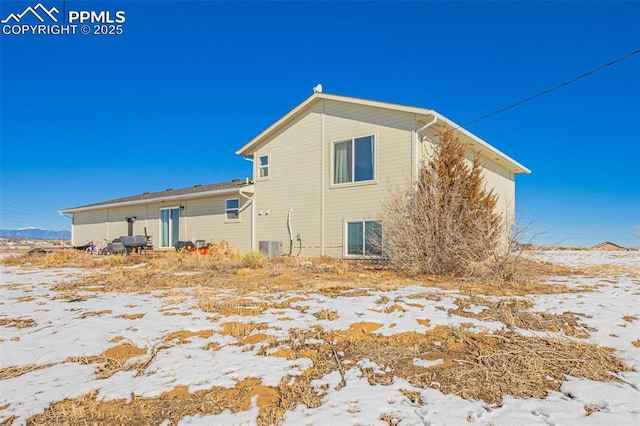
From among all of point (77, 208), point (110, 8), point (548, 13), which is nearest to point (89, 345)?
point (110, 8)

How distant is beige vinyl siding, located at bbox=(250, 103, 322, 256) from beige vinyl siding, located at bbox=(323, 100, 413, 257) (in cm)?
49

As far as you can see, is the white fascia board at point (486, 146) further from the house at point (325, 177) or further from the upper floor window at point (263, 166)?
the upper floor window at point (263, 166)

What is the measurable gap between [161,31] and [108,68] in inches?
134

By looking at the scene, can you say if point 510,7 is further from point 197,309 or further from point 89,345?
point 89,345

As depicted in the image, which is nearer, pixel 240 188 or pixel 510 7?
pixel 510 7

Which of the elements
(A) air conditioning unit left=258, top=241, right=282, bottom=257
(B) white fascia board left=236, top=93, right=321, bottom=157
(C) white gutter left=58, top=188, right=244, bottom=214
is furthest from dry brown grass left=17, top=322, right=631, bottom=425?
(C) white gutter left=58, top=188, right=244, bottom=214

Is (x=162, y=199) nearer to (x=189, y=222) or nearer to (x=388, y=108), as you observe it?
(x=189, y=222)

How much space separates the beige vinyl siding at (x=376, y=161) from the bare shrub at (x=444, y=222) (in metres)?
1.42

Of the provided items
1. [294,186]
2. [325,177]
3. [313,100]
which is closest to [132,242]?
[294,186]

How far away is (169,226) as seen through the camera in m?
18.8

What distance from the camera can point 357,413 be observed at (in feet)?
7.73

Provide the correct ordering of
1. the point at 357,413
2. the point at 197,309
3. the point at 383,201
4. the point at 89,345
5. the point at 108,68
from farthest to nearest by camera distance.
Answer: the point at 108,68 → the point at 383,201 → the point at 197,309 → the point at 89,345 → the point at 357,413

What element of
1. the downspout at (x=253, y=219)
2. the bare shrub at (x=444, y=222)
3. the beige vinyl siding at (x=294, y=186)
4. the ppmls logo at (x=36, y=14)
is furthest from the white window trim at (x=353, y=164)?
the ppmls logo at (x=36, y=14)
